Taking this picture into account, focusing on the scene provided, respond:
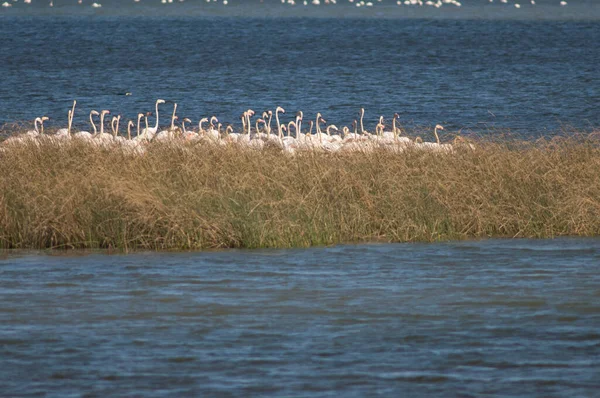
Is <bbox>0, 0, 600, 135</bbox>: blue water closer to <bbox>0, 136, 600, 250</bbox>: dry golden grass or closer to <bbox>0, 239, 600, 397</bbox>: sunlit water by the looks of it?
<bbox>0, 136, 600, 250</bbox>: dry golden grass

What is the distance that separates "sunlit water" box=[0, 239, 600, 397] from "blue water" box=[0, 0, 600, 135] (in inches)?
496

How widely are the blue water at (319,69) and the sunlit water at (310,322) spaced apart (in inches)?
496

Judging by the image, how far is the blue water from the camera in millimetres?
35594

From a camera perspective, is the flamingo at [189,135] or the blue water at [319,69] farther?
the blue water at [319,69]

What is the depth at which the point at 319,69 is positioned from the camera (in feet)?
180

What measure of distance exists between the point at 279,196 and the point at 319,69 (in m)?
41.5

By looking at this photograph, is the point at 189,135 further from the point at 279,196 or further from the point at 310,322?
the point at 310,322

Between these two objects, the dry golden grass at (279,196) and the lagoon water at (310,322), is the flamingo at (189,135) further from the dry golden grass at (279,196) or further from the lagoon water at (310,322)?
the lagoon water at (310,322)

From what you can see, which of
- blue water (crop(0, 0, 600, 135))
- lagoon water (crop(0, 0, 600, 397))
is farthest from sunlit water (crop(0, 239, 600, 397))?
blue water (crop(0, 0, 600, 135))

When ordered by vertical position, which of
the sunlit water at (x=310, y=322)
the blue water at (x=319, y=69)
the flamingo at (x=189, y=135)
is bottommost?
the blue water at (x=319, y=69)

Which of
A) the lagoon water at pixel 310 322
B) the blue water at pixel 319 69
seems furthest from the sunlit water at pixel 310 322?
the blue water at pixel 319 69

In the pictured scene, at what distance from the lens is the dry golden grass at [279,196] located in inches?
526

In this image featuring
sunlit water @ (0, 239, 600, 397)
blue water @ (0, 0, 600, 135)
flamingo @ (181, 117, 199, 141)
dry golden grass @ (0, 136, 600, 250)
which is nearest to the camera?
sunlit water @ (0, 239, 600, 397)

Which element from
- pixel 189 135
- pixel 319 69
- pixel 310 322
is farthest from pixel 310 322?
pixel 319 69
